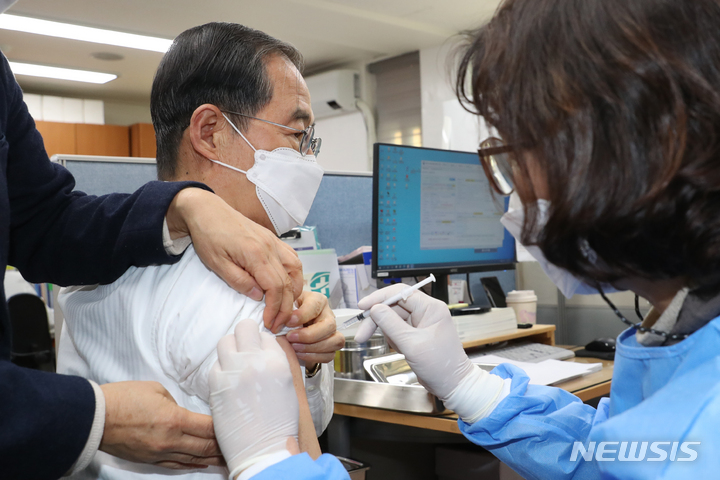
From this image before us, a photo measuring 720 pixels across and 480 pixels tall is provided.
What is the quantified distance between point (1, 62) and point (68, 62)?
237 inches

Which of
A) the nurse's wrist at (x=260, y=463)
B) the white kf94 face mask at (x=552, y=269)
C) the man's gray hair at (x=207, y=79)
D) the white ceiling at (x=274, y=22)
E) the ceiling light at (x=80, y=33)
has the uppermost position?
the white ceiling at (x=274, y=22)

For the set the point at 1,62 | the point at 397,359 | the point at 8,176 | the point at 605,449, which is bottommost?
the point at 397,359

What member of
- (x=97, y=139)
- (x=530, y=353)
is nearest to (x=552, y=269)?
(x=530, y=353)

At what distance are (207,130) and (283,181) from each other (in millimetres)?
174

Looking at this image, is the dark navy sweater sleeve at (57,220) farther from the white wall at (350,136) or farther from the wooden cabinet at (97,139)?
the wooden cabinet at (97,139)

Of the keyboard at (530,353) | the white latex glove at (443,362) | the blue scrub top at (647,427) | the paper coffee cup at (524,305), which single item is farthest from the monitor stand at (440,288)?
the blue scrub top at (647,427)

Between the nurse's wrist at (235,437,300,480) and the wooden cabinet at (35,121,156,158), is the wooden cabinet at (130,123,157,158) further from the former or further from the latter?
the nurse's wrist at (235,437,300,480)

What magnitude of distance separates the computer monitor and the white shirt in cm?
87

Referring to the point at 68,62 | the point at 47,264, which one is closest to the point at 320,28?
the point at 68,62

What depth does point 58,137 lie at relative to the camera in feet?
21.6

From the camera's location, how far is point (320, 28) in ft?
17.4

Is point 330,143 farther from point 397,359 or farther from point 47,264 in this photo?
point 47,264

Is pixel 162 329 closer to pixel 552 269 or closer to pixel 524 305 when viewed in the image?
pixel 552 269

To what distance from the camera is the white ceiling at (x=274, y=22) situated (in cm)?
475
